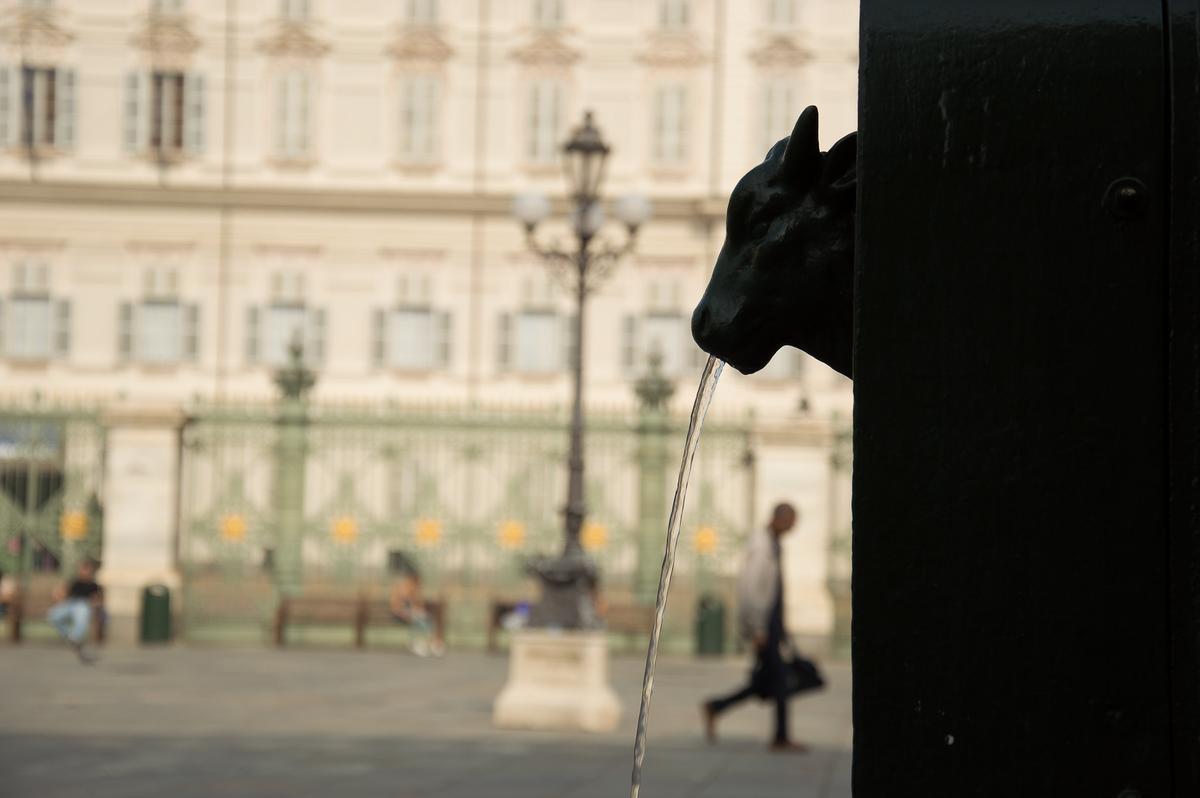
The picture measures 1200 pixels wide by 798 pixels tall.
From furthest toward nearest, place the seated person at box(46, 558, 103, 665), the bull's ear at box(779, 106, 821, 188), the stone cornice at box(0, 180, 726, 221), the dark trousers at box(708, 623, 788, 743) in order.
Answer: the stone cornice at box(0, 180, 726, 221)
the seated person at box(46, 558, 103, 665)
the dark trousers at box(708, 623, 788, 743)
the bull's ear at box(779, 106, 821, 188)

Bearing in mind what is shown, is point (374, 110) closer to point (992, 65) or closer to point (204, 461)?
point (204, 461)

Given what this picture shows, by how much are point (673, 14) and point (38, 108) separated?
14155 millimetres

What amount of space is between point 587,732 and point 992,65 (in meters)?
12.4

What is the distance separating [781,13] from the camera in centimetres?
3997

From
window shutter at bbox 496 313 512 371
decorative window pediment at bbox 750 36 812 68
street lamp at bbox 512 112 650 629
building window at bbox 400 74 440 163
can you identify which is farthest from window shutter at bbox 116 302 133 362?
street lamp at bbox 512 112 650 629

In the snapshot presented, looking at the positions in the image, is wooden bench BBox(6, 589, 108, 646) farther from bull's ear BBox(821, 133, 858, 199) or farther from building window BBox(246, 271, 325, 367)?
bull's ear BBox(821, 133, 858, 199)

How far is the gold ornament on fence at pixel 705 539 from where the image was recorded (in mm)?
22688

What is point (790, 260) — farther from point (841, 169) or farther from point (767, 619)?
point (767, 619)

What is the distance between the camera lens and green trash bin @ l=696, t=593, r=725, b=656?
21.8m

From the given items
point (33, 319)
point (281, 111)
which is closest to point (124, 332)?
point (33, 319)

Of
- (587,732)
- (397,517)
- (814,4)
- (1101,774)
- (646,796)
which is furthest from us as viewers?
(814,4)

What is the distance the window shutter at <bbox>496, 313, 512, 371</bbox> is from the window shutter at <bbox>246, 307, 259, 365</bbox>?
527 centimetres

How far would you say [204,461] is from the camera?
23.1 meters

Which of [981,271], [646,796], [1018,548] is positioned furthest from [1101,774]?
[646,796]
